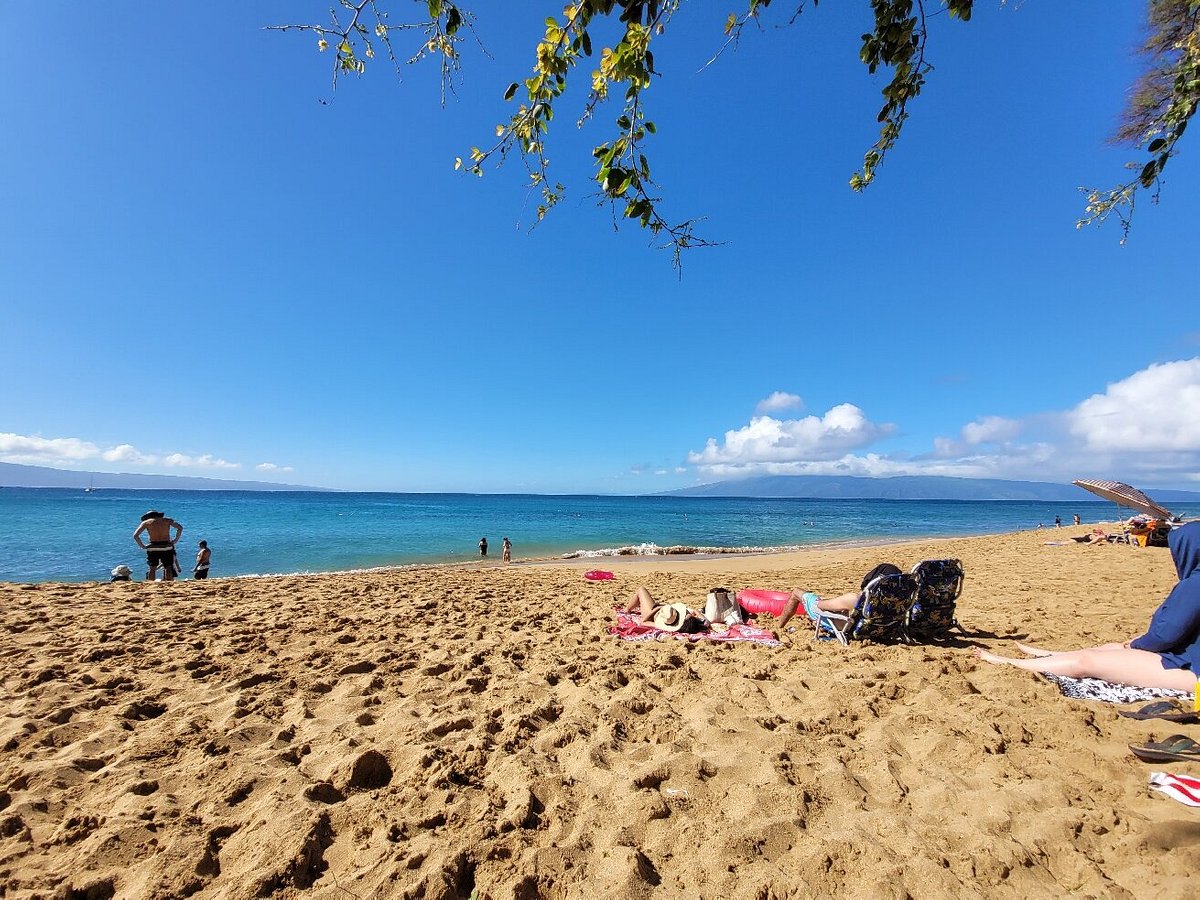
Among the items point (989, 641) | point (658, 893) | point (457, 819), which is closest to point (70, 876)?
point (457, 819)

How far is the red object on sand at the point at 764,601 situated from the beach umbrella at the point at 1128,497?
469cm

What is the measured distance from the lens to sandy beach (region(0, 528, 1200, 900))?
6.34 ft

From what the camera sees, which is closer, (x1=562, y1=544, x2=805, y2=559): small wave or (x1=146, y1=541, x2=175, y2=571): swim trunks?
(x1=146, y1=541, x2=175, y2=571): swim trunks

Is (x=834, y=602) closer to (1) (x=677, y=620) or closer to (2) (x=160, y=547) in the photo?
(1) (x=677, y=620)

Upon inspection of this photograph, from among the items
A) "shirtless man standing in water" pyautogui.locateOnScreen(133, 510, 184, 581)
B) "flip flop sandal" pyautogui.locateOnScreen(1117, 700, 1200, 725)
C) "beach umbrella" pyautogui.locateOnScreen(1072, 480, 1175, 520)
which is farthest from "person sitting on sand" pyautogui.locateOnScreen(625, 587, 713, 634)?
"shirtless man standing in water" pyautogui.locateOnScreen(133, 510, 184, 581)

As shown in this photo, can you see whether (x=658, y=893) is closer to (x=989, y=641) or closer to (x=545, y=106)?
(x=545, y=106)

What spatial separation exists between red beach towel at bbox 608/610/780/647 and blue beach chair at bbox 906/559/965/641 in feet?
4.77

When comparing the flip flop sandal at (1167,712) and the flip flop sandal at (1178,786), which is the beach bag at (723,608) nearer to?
the flip flop sandal at (1167,712)

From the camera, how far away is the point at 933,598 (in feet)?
16.6

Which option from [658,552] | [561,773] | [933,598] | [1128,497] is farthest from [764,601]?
[658,552]

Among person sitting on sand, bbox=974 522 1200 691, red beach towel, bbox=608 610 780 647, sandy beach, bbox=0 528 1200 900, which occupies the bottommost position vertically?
red beach towel, bbox=608 610 780 647

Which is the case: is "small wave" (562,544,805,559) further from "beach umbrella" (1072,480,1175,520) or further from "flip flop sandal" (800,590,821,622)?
"flip flop sandal" (800,590,821,622)

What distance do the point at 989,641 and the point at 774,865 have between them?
15.3ft

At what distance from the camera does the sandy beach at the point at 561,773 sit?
76.1 inches
